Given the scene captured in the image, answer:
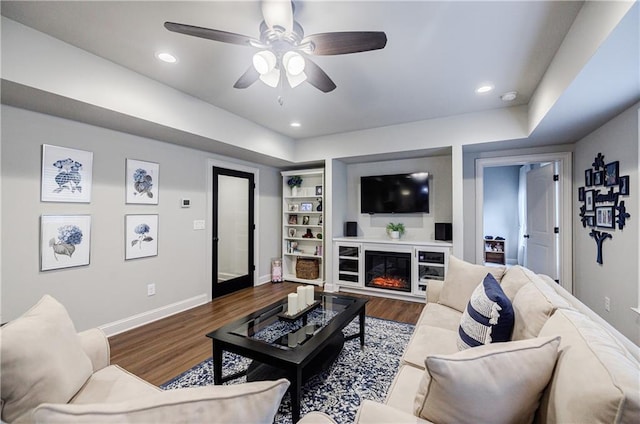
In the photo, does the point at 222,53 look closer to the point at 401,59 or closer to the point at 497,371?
the point at 401,59

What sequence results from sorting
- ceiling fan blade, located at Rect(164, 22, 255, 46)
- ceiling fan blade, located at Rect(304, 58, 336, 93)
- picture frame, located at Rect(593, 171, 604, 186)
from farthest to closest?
picture frame, located at Rect(593, 171, 604, 186), ceiling fan blade, located at Rect(304, 58, 336, 93), ceiling fan blade, located at Rect(164, 22, 255, 46)

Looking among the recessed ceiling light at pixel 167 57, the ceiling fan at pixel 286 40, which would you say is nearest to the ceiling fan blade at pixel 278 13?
the ceiling fan at pixel 286 40

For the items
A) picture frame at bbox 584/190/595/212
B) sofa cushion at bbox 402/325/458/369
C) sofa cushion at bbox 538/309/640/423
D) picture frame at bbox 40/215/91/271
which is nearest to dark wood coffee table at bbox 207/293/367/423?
sofa cushion at bbox 402/325/458/369

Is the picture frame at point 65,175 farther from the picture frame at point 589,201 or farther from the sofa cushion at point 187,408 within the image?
the picture frame at point 589,201

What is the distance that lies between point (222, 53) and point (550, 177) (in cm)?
450

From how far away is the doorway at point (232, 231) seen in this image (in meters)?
4.16

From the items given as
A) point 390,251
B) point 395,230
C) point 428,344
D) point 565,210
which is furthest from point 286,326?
point 565,210

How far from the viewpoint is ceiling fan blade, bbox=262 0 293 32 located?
64.9 inches

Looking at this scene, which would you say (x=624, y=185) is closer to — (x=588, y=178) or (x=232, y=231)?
(x=588, y=178)

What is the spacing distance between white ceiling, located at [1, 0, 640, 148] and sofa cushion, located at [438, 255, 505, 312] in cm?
153

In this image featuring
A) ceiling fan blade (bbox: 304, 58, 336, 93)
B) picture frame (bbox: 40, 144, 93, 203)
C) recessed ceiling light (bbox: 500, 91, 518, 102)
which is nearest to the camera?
ceiling fan blade (bbox: 304, 58, 336, 93)

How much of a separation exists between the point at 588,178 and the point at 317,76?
3.33 metres

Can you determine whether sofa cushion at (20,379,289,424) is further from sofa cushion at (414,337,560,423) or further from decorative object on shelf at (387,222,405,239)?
decorative object on shelf at (387,222,405,239)

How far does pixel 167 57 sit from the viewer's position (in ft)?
7.66
